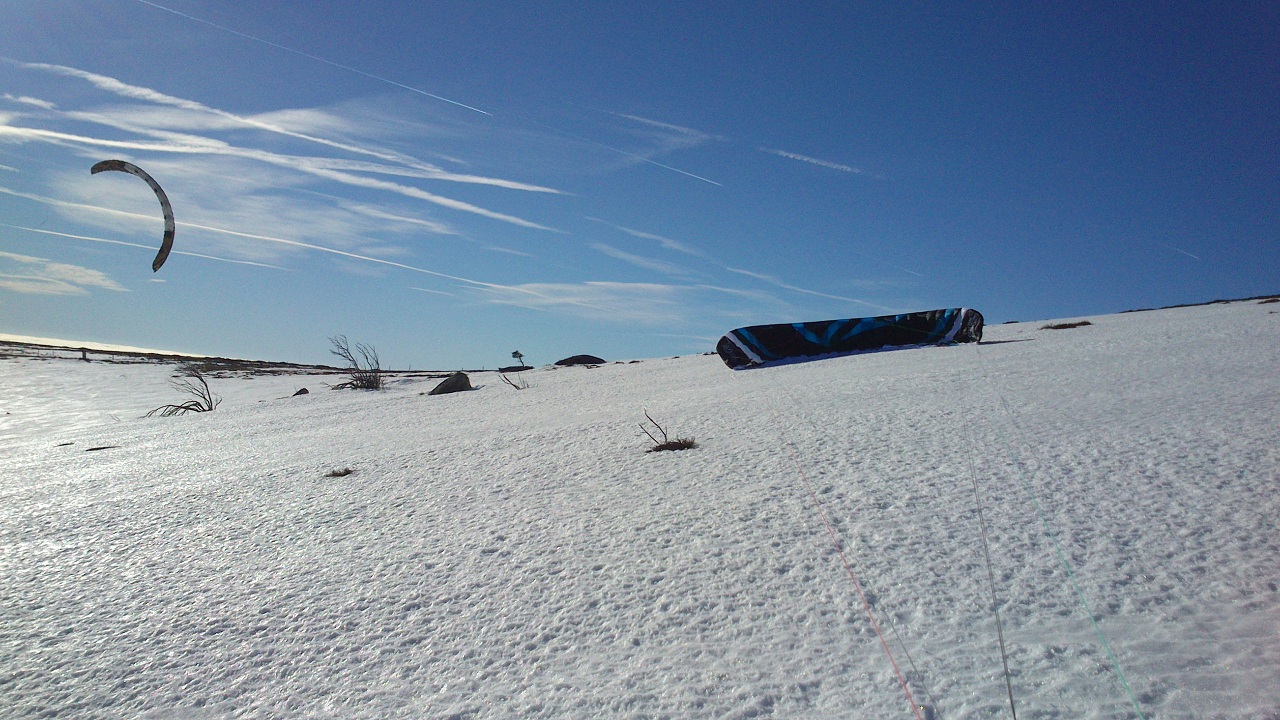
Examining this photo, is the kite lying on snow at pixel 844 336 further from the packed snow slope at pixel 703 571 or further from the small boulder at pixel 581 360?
the small boulder at pixel 581 360

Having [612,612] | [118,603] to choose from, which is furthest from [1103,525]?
[118,603]

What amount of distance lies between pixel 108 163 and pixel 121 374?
19.5 ft

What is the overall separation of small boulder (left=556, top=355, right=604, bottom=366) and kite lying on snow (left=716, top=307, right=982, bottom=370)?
3.14 metres

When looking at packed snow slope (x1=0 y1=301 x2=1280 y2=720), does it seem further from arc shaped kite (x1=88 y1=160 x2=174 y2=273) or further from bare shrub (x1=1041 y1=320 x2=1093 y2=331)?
bare shrub (x1=1041 y1=320 x2=1093 y2=331)

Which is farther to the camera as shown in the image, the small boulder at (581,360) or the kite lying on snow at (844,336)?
the small boulder at (581,360)

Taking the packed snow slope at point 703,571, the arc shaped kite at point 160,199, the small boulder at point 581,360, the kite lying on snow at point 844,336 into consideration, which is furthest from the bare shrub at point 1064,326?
the arc shaped kite at point 160,199

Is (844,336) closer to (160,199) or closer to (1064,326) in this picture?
(1064,326)

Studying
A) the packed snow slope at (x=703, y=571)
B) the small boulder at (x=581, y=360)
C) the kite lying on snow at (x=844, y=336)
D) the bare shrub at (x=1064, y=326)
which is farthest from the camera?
the small boulder at (x=581, y=360)

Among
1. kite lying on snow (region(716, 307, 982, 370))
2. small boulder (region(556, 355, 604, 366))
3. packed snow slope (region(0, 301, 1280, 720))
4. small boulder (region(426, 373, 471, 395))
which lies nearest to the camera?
packed snow slope (region(0, 301, 1280, 720))

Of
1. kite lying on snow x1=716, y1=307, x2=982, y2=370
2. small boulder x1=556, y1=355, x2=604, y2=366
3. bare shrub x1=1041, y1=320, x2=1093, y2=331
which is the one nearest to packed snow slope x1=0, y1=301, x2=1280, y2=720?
kite lying on snow x1=716, y1=307, x2=982, y2=370

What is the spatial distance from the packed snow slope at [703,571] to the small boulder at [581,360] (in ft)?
18.2

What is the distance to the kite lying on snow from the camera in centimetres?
515

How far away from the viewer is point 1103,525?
1.37 metres

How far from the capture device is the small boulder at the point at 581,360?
816 centimetres
